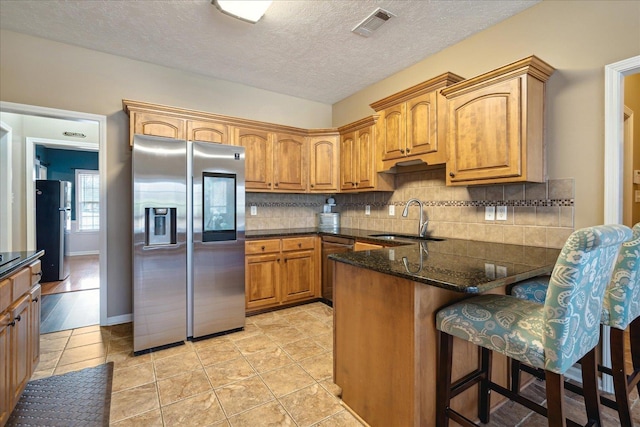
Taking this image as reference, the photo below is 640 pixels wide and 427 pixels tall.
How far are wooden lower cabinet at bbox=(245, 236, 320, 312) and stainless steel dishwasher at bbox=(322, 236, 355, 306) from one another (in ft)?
0.29

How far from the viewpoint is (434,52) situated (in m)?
3.10

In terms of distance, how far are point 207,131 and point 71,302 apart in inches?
110

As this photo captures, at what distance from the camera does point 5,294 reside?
152cm

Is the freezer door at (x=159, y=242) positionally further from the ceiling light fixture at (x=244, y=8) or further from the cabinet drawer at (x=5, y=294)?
the ceiling light fixture at (x=244, y=8)

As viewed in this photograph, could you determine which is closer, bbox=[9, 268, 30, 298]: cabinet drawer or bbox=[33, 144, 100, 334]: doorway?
bbox=[9, 268, 30, 298]: cabinet drawer

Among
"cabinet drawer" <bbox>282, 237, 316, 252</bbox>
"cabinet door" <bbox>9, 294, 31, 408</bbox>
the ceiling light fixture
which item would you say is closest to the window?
"cabinet drawer" <bbox>282, 237, 316, 252</bbox>

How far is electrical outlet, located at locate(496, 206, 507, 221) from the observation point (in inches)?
100

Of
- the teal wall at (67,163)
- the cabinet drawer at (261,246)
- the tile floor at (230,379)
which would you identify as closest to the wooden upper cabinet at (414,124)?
the cabinet drawer at (261,246)

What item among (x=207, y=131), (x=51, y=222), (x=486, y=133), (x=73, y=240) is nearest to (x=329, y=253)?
(x=207, y=131)

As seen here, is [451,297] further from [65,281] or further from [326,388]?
[65,281]

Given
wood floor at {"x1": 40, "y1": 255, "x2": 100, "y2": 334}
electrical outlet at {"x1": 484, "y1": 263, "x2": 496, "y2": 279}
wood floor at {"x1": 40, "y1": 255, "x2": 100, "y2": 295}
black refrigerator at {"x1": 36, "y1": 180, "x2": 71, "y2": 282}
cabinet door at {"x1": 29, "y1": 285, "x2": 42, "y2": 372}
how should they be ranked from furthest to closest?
1. black refrigerator at {"x1": 36, "y1": 180, "x2": 71, "y2": 282}
2. wood floor at {"x1": 40, "y1": 255, "x2": 100, "y2": 295}
3. wood floor at {"x1": 40, "y1": 255, "x2": 100, "y2": 334}
4. cabinet door at {"x1": 29, "y1": 285, "x2": 42, "y2": 372}
5. electrical outlet at {"x1": 484, "y1": 263, "x2": 496, "y2": 279}

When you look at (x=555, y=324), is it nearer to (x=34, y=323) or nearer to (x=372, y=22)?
(x=372, y=22)

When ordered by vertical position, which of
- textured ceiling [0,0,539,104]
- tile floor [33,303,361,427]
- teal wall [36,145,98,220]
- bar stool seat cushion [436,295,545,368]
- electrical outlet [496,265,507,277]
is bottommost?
tile floor [33,303,361,427]

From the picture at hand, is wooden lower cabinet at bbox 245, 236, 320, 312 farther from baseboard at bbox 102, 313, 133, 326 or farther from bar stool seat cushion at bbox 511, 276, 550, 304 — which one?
bar stool seat cushion at bbox 511, 276, 550, 304
